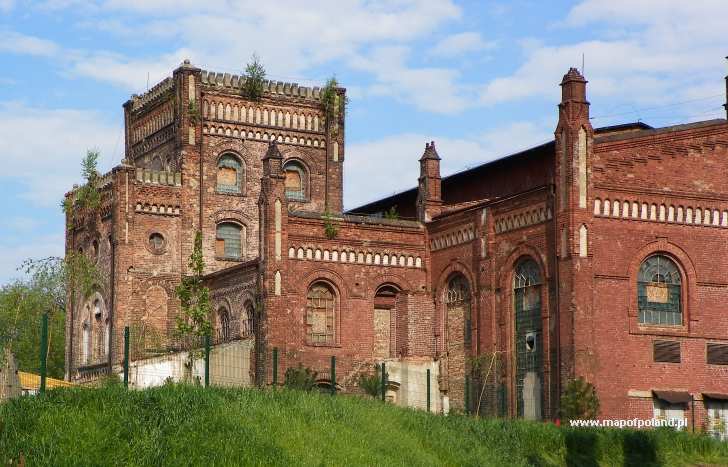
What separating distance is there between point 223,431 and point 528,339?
20.0 m

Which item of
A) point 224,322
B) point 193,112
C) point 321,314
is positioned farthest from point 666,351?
point 193,112

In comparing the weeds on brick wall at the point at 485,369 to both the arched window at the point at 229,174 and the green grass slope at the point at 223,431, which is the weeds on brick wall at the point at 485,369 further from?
the arched window at the point at 229,174

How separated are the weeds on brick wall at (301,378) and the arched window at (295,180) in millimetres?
13229

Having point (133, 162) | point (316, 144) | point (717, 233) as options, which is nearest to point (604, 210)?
point (717, 233)

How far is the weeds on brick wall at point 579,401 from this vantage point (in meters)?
Answer: 37.8

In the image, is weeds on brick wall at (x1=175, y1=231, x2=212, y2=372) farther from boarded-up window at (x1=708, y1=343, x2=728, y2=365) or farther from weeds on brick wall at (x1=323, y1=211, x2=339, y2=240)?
boarded-up window at (x1=708, y1=343, x2=728, y2=365)

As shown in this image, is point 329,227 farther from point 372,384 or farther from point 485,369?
point 485,369

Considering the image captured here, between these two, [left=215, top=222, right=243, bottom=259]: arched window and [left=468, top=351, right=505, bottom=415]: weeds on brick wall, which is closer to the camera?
[left=468, top=351, right=505, bottom=415]: weeds on brick wall

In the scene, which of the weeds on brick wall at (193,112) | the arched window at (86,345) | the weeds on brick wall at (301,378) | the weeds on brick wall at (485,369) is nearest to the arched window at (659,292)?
the weeds on brick wall at (485,369)

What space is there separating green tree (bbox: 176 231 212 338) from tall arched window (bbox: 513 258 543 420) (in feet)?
42.1

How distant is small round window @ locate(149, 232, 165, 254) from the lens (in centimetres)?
5406

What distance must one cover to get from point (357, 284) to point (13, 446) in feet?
82.8

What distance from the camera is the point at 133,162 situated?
58.2m

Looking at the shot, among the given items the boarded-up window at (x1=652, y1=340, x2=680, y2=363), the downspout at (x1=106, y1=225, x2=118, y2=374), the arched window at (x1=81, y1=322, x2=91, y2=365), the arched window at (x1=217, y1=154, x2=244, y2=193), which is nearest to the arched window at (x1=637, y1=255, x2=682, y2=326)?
the boarded-up window at (x1=652, y1=340, x2=680, y2=363)
